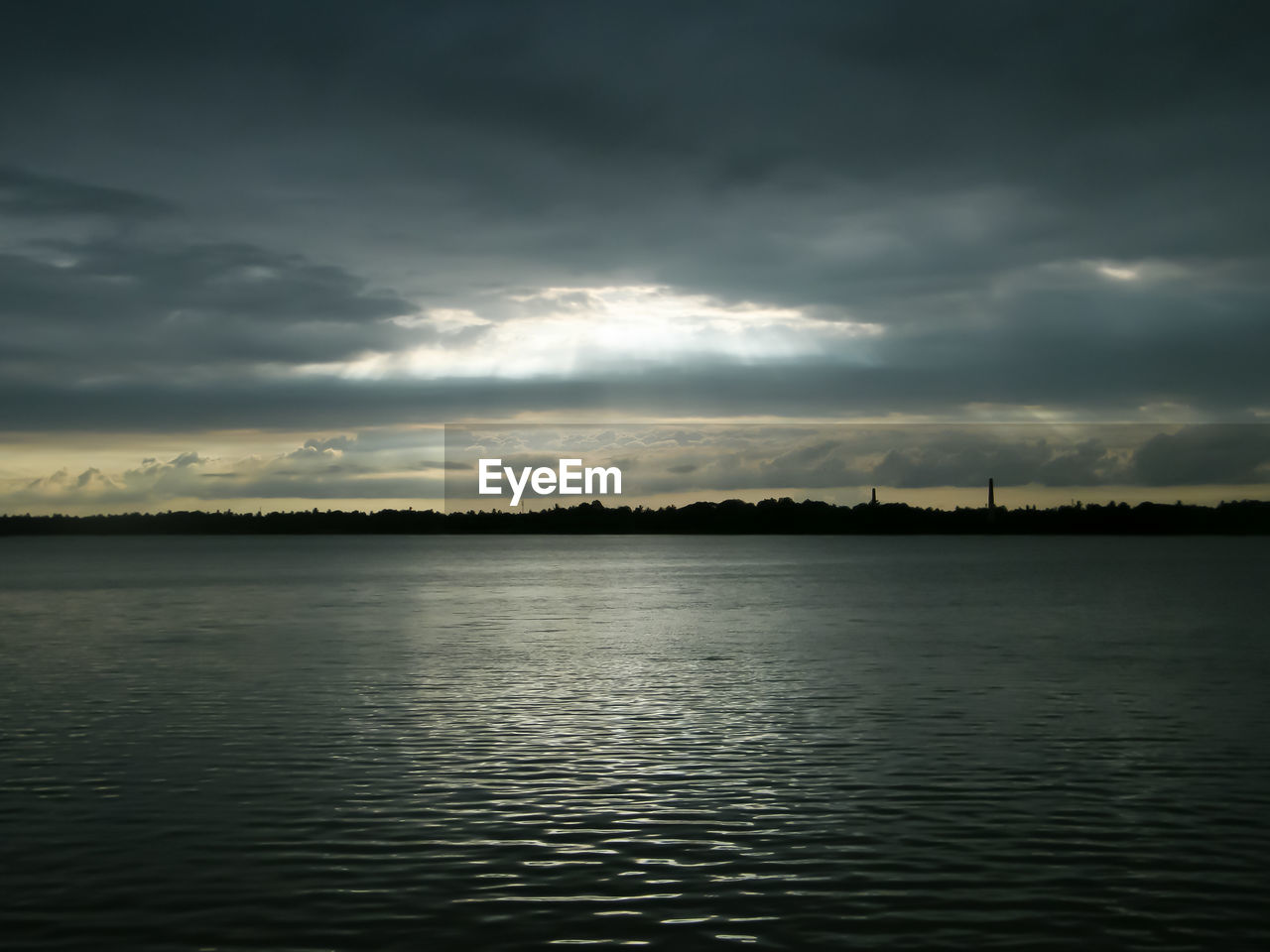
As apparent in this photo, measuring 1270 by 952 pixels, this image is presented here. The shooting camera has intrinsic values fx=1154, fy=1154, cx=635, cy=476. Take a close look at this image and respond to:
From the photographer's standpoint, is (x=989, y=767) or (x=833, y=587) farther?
(x=833, y=587)

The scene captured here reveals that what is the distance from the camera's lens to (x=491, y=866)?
1816cm

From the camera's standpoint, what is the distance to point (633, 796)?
23141 millimetres

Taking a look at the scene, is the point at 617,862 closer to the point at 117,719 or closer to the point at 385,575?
the point at 117,719

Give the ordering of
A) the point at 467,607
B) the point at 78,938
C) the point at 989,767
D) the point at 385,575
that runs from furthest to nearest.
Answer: the point at 385,575, the point at 467,607, the point at 989,767, the point at 78,938

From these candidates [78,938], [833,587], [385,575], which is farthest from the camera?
[385,575]

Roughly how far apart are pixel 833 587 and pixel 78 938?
111564 millimetres

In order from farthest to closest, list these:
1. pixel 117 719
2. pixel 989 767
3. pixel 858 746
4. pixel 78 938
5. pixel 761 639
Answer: pixel 761 639 < pixel 117 719 < pixel 858 746 < pixel 989 767 < pixel 78 938

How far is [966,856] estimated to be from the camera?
1875cm

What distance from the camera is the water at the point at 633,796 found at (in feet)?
52.0

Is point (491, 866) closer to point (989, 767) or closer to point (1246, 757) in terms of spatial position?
point (989, 767)

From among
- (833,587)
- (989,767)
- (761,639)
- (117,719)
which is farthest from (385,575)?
(989,767)

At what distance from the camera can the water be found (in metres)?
15.8

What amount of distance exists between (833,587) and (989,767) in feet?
319

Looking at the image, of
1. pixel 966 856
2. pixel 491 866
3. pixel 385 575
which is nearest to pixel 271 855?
pixel 491 866
